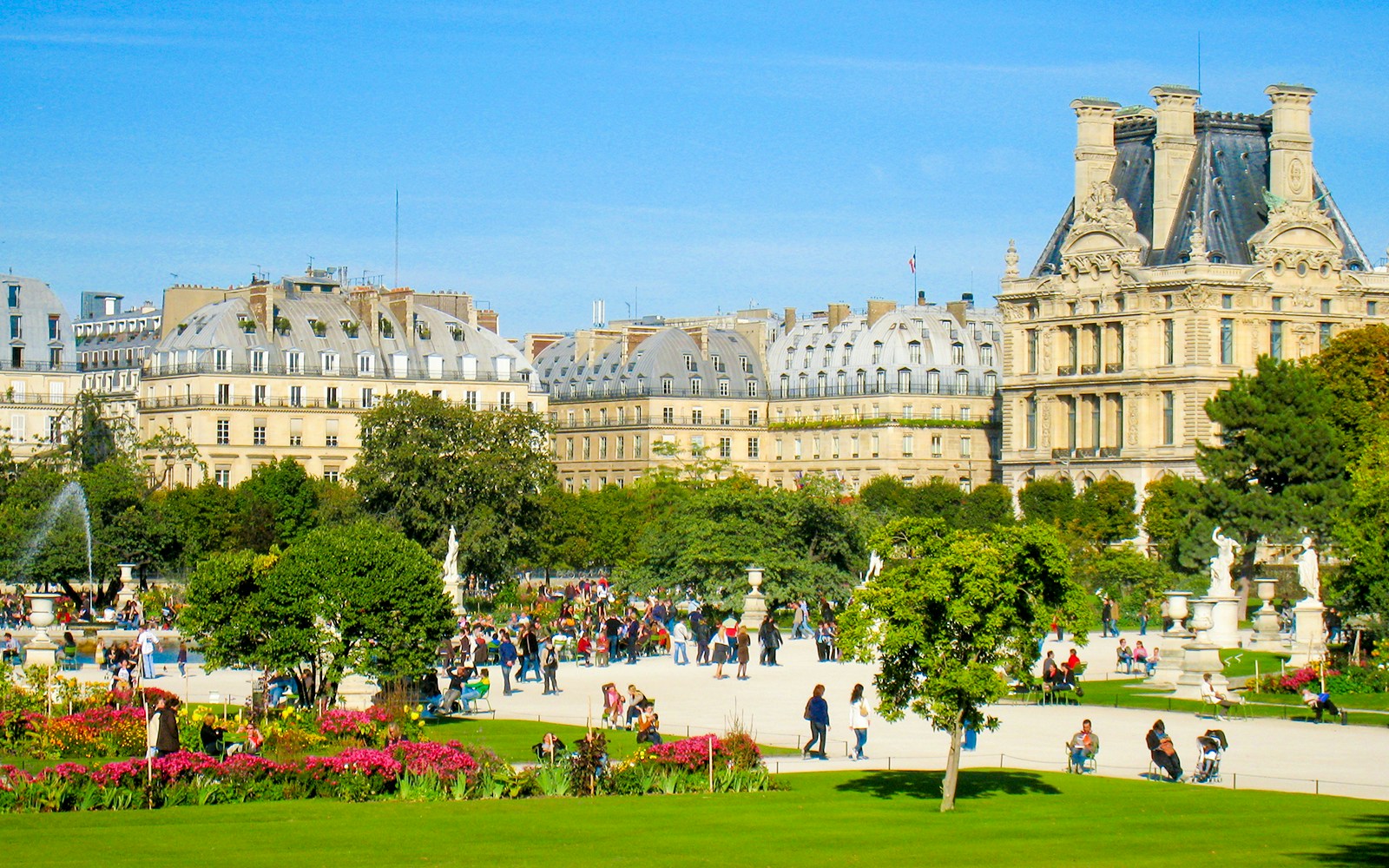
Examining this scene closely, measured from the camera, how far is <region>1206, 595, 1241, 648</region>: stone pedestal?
186 feet

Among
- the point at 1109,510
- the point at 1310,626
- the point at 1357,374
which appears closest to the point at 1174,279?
the point at 1109,510

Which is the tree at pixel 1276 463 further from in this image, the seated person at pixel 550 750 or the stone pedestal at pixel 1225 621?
the seated person at pixel 550 750

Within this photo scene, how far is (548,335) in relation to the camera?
14775 cm

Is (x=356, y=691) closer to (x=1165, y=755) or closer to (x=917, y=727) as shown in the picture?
(x=917, y=727)

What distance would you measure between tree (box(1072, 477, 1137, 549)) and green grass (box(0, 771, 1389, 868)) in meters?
68.4

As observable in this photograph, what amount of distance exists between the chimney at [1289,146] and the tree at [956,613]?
273 ft

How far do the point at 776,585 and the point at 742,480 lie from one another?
3557 cm

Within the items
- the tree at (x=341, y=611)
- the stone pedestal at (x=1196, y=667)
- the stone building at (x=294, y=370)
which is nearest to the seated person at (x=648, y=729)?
the tree at (x=341, y=611)

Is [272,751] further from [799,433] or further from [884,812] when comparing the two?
[799,433]

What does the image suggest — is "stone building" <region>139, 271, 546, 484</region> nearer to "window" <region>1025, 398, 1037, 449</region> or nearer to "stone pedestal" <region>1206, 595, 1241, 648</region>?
"window" <region>1025, 398, 1037, 449</region>

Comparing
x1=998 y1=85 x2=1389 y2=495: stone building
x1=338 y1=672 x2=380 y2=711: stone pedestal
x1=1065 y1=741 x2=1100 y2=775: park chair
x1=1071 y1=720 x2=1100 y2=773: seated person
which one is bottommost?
x1=1065 y1=741 x2=1100 y2=775: park chair

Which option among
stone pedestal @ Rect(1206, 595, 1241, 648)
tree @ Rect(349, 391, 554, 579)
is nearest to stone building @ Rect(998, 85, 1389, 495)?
tree @ Rect(349, 391, 554, 579)

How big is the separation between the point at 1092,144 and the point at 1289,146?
9117 millimetres

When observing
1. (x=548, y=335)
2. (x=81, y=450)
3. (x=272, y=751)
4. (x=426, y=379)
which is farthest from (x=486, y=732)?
(x=548, y=335)
